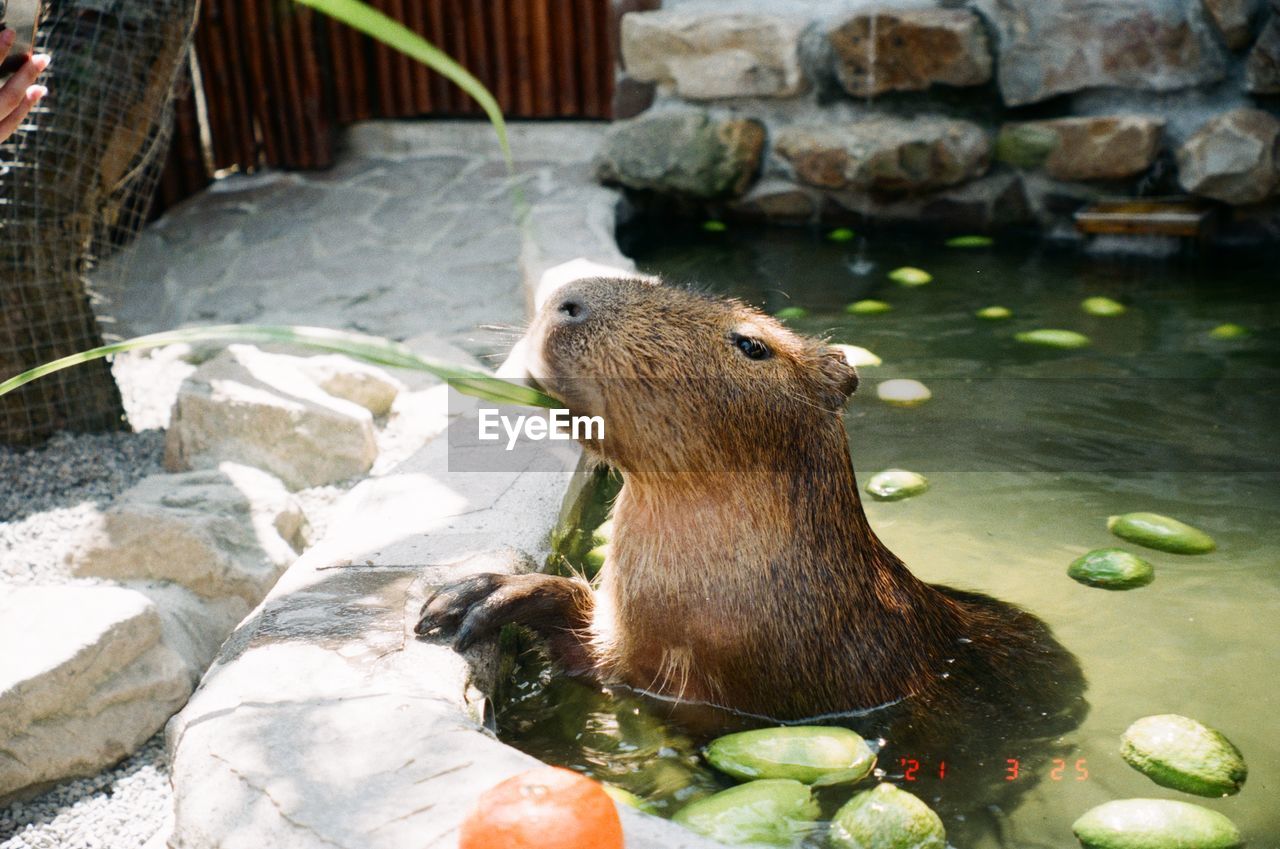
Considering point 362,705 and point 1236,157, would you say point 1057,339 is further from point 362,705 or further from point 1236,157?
point 362,705

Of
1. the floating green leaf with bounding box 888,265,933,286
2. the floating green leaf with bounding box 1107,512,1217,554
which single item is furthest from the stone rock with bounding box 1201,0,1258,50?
the floating green leaf with bounding box 1107,512,1217,554

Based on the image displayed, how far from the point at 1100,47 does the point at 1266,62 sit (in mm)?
843

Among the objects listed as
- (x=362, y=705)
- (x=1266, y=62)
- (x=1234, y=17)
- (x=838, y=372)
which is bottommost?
(x=362, y=705)

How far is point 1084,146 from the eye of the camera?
6586 mm

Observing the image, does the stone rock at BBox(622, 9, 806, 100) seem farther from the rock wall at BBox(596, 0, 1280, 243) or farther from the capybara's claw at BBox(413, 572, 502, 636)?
the capybara's claw at BBox(413, 572, 502, 636)

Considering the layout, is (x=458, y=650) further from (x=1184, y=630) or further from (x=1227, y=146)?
(x=1227, y=146)

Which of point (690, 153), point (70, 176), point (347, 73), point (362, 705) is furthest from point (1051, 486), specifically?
point (347, 73)

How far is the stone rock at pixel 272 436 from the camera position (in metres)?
4.37

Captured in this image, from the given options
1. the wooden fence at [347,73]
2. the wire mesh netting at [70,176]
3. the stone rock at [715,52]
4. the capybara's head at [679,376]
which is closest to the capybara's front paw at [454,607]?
the capybara's head at [679,376]

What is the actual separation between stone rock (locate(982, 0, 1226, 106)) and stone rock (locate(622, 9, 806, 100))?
1.17 m

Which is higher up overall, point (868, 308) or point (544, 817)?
point (544, 817)

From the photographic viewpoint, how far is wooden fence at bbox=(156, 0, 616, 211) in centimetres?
846

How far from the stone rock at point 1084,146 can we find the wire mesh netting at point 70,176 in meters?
4.41

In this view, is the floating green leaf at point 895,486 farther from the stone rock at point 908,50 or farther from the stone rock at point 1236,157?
the stone rock at point 908,50
